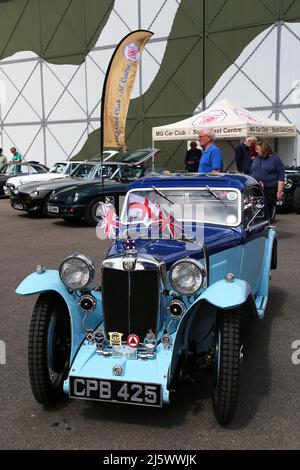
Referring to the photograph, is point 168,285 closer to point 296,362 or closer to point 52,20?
point 296,362

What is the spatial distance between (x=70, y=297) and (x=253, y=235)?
1.89 m

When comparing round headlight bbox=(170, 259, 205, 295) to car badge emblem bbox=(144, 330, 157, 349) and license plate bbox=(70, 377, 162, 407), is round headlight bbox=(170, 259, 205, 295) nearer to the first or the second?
car badge emblem bbox=(144, 330, 157, 349)

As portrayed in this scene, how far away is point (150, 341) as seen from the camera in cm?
302

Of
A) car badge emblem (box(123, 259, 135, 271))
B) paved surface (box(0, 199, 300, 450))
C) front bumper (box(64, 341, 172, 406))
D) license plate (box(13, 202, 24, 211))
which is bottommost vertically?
paved surface (box(0, 199, 300, 450))

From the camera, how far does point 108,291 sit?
310 centimetres

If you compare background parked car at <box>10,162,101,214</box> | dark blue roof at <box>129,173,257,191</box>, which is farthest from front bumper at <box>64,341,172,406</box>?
background parked car at <box>10,162,101,214</box>

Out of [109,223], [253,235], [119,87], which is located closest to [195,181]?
[253,235]

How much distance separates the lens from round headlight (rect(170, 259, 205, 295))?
304 cm

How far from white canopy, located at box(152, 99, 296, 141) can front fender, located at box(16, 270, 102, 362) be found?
10.2 meters

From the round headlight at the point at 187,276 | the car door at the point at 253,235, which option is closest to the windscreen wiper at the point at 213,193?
the car door at the point at 253,235

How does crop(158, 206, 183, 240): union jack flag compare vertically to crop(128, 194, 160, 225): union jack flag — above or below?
below
